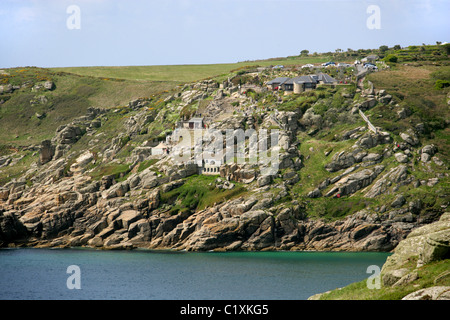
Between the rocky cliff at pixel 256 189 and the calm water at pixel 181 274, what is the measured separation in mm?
6903

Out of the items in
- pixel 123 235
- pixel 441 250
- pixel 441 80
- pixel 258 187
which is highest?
pixel 441 80

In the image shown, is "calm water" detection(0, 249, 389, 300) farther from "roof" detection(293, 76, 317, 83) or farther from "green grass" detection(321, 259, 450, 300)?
"roof" detection(293, 76, 317, 83)

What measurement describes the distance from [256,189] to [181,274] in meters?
40.6

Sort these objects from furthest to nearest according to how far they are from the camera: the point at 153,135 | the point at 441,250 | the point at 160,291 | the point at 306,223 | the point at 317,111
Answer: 1. the point at 153,135
2. the point at 317,111
3. the point at 306,223
4. the point at 160,291
5. the point at 441,250

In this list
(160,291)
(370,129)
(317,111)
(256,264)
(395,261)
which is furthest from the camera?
(317,111)

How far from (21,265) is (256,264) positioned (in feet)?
150

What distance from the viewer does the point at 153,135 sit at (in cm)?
16250

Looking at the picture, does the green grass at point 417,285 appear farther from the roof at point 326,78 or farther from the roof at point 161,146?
the roof at point 326,78

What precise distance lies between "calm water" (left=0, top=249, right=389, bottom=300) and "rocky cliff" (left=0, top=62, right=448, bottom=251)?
6903 millimetres

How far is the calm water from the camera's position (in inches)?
3113

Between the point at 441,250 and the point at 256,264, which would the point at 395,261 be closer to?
the point at 441,250

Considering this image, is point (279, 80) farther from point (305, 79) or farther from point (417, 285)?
point (417, 285)

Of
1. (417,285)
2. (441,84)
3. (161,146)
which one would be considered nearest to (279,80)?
(161,146)
